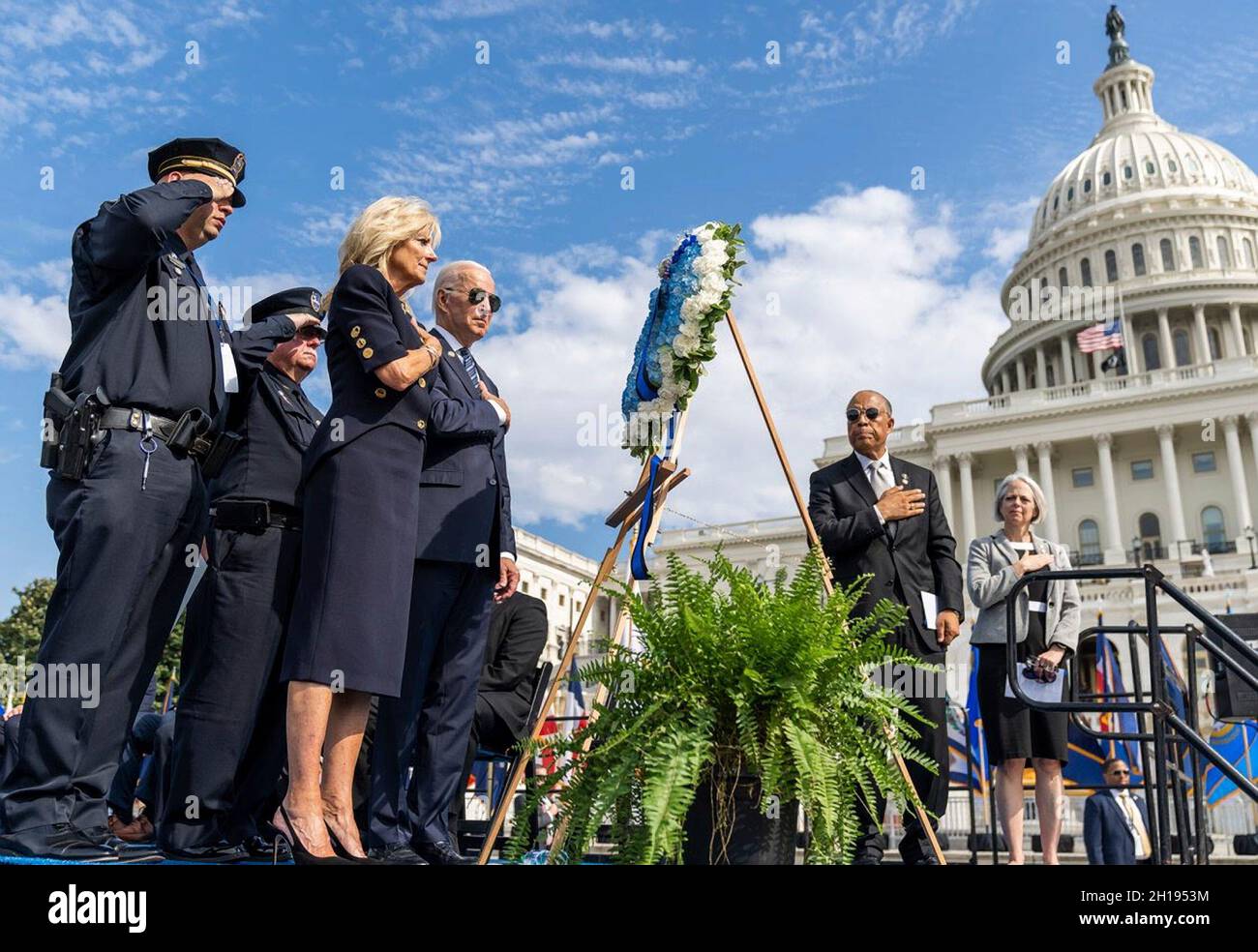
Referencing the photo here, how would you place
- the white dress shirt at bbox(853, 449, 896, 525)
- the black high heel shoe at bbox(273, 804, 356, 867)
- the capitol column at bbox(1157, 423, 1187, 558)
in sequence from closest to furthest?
the black high heel shoe at bbox(273, 804, 356, 867), the white dress shirt at bbox(853, 449, 896, 525), the capitol column at bbox(1157, 423, 1187, 558)

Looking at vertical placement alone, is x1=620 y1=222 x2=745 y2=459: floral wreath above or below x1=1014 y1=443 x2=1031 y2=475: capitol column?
below

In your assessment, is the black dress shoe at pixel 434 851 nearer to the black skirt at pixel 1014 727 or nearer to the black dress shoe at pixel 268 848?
the black dress shoe at pixel 268 848

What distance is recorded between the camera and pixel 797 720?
303cm

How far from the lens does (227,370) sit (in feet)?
14.2

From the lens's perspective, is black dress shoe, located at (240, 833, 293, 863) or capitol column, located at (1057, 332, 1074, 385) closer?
black dress shoe, located at (240, 833, 293, 863)

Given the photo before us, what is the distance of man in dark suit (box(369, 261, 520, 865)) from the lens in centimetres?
396

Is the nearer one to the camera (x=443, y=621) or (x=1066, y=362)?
(x=443, y=621)

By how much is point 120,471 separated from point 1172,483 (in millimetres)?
64388

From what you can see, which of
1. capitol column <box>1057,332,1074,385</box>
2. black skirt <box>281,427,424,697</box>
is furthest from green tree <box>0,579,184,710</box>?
capitol column <box>1057,332,1074,385</box>

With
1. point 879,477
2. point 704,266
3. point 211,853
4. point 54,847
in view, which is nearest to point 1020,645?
point 879,477

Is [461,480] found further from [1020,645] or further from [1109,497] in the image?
[1109,497]

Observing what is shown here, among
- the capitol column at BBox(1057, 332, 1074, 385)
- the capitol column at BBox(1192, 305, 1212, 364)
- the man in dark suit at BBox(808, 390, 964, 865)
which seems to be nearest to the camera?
the man in dark suit at BBox(808, 390, 964, 865)

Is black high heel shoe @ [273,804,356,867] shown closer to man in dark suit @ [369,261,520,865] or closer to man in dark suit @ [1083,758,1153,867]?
man in dark suit @ [369,261,520,865]
